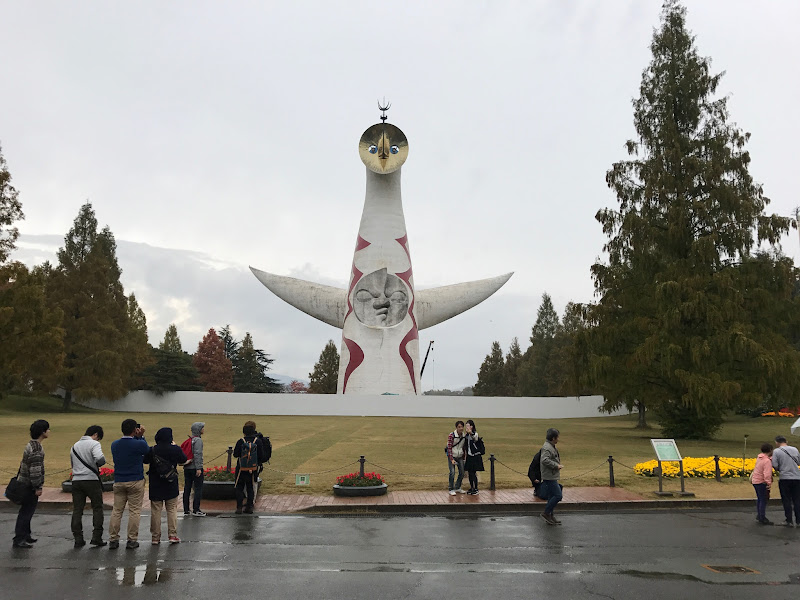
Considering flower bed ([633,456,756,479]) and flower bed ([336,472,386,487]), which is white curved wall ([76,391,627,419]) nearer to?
flower bed ([633,456,756,479])

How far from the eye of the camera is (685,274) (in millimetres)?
23125

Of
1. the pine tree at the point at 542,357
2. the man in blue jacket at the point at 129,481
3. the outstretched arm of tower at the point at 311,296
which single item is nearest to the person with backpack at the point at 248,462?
the man in blue jacket at the point at 129,481

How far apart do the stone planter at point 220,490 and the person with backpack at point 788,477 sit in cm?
782

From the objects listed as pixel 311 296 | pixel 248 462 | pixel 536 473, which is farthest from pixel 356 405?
pixel 248 462

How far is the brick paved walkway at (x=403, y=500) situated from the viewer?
35.4ft

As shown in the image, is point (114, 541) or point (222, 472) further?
point (222, 472)

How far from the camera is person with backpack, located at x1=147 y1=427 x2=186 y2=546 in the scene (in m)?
8.22

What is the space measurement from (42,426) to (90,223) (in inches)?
1906

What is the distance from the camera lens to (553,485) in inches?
382

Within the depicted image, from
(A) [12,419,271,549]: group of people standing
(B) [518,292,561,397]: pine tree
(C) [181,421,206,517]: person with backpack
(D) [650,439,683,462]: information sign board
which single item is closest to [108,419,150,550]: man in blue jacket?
(A) [12,419,271,549]: group of people standing

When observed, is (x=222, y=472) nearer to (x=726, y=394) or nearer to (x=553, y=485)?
(x=553, y=485)

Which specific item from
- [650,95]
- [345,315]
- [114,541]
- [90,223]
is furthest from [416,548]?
[90,223]

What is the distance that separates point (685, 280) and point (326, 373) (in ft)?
167

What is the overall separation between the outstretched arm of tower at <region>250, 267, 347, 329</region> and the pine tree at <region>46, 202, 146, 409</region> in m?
9.76
